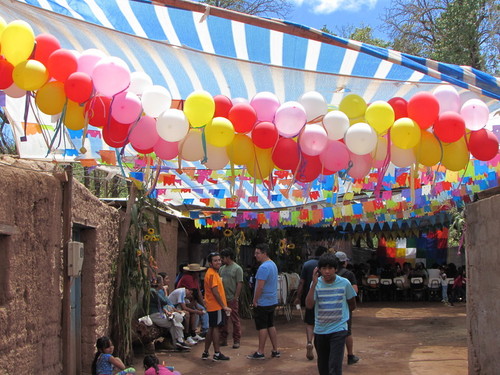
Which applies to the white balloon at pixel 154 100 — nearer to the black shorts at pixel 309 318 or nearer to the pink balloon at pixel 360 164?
the pink balloon at pixel 360 164

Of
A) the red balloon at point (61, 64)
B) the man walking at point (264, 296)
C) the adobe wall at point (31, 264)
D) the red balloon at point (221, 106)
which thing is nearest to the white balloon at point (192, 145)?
the red balloon at point (221, 106)

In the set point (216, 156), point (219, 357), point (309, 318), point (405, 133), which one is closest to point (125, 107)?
point (216, 156)

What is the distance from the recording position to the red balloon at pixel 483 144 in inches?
194

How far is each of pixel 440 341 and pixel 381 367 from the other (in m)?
2.84

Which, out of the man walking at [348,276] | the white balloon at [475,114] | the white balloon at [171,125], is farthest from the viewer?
the man walking at [348,276]

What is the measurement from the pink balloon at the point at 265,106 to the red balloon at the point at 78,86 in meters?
1.28

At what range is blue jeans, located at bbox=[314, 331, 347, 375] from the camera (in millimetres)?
5668

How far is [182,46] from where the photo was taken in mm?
4895

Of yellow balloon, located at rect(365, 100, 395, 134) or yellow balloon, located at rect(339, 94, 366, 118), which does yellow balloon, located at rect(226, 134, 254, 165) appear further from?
yellow balloon, located at rect(365, 100, 395, 134)

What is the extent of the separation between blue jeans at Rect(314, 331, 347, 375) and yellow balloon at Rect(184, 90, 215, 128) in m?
2.38

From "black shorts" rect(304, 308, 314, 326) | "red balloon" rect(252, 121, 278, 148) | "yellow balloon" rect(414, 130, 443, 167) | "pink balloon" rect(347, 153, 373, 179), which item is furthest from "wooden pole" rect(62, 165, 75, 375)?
"yellow balloon" rect(414, 130, 443, 167)

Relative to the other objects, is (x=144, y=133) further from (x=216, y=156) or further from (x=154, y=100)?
(x=216, y=156)

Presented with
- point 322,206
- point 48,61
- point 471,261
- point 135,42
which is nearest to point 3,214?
point 48,61

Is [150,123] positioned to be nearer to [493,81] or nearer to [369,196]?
[493,81]
